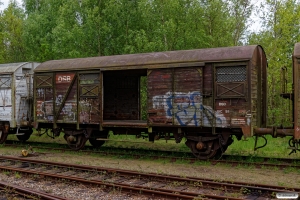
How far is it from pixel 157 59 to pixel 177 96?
155cm

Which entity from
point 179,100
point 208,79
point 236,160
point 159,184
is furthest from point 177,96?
point 159,184

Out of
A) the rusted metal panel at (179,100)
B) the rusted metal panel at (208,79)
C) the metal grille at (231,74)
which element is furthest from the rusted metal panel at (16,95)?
the metal grille at (231,74)

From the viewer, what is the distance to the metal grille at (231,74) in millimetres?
10852

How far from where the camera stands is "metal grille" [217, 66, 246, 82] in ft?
35.6

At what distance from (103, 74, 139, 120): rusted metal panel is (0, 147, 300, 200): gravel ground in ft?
12.3

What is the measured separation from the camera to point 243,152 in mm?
13758

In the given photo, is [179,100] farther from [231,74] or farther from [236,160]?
[236,160]

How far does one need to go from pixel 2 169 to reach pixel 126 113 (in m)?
7.12

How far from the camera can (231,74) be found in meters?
11.0

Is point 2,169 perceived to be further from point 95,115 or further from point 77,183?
point 95,115

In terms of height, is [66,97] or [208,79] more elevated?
[208,79]

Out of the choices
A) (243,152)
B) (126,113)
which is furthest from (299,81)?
(126,113)

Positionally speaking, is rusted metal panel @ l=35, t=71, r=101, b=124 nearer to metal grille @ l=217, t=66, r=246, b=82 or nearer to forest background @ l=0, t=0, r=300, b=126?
metal grille @ l=217, t=66, r=246, b=82

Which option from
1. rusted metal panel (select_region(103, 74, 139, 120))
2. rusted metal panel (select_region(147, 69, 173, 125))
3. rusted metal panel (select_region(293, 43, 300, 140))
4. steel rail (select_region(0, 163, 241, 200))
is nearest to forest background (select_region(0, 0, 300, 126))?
rusted metal panel (select_region(103, 74, 139, 120))
